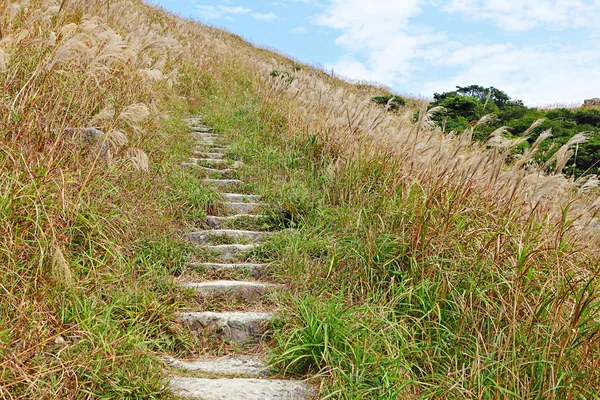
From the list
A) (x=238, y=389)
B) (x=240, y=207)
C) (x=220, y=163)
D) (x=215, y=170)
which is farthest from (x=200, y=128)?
(x=238, y=389)

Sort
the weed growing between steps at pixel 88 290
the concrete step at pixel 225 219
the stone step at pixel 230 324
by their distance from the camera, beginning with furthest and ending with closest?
1. the concrete step at pixel 225 219
2. the stone step at pixel 230 324
3. the weed growing between steps at pixel 88 290

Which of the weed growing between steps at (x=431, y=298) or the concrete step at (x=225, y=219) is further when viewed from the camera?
the concrete step at (x=225, y=219)

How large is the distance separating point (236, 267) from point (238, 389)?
60.5 inches

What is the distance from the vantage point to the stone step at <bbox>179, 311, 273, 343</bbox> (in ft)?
11.4

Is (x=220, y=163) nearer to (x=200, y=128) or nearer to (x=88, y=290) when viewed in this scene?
(x=200, y=128)

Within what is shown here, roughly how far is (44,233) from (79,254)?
0.38 meters

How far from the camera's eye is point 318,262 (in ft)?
13.2

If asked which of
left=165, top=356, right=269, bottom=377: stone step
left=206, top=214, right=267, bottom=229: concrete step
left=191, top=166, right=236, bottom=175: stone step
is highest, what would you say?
left=191, top=166, right=236, bottom=175: stone step

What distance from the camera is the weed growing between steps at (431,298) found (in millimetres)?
2615

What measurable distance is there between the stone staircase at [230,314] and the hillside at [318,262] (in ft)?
0.36

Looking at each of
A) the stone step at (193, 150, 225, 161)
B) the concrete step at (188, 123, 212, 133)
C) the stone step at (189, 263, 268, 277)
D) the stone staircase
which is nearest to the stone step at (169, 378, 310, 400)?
the stone staircase

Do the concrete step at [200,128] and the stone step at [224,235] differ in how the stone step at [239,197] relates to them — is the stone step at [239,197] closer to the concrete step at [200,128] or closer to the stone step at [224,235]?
the stone step at [224,235]

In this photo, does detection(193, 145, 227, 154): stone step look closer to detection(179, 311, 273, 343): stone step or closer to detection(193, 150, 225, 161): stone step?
detection(193, 150, 225, 161): stone step

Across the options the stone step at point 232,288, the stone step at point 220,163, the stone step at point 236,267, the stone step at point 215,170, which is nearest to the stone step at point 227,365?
the stone step at point 232,288
